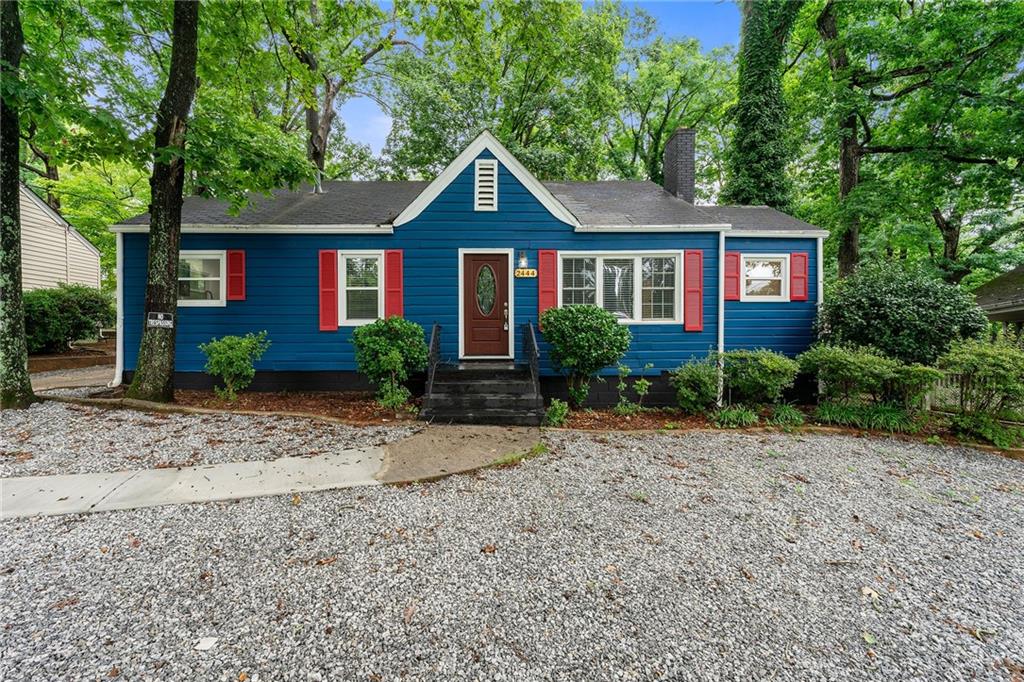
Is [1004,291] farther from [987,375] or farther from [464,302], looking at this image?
[464,302]

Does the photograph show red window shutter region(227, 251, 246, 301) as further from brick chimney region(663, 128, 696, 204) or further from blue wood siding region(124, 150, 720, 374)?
brick chimney region(663, 128, 696, 204)

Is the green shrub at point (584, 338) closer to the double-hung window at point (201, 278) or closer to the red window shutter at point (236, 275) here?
the red window shutter at point (236, 275)

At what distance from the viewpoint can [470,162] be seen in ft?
25.5

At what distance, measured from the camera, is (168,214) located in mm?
6543

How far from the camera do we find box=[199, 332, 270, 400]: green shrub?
22.2 feet

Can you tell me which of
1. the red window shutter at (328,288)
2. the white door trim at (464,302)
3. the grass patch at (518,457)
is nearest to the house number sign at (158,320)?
the red window shutter at (328,288)

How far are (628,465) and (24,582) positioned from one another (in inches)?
194

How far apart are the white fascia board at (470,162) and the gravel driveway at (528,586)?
17.8 ft

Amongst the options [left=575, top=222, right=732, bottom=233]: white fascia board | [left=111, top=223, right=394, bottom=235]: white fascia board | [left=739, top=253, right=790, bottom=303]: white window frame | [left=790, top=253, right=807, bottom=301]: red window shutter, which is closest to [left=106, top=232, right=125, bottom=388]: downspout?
[left=111, top=223, right=394, bottom=235]: white fascia board

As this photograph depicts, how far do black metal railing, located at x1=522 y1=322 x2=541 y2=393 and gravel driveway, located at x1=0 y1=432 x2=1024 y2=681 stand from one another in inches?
110

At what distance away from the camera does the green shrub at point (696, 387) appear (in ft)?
23.3

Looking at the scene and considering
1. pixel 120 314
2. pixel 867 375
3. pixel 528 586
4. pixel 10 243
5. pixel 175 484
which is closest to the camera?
pixel 528 586

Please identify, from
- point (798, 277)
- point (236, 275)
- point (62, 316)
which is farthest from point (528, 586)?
point (62, 316)

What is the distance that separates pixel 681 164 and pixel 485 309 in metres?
5.96
